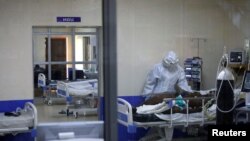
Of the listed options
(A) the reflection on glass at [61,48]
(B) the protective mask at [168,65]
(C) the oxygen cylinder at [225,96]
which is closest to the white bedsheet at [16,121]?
(A) the reflection on glass at [61,48]

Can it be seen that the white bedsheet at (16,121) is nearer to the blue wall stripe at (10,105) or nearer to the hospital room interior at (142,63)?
the hospital room interior at (142,63)

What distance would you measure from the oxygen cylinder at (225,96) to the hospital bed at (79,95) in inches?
55.1

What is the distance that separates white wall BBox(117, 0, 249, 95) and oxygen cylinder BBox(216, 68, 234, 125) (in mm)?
240

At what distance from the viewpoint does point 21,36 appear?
5.46 meters

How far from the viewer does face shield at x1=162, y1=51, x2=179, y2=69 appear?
18.3ft

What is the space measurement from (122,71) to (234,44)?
1.41m

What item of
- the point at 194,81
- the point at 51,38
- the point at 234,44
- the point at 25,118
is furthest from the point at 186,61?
the point at 25,118

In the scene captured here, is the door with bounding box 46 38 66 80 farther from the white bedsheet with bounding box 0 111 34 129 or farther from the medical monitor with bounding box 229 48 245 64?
the medical monitor with bounding box 229 48 245 64

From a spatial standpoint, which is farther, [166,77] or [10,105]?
[166,77]

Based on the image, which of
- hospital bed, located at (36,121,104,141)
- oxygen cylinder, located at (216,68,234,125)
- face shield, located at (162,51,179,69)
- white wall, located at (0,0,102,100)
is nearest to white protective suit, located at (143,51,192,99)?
face shield, located at (162,51,179,69)

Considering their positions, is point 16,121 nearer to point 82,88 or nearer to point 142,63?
point 82,88

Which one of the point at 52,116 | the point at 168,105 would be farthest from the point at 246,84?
the point at 52,116

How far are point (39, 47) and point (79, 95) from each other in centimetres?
87

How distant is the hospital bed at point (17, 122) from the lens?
16.2ft
